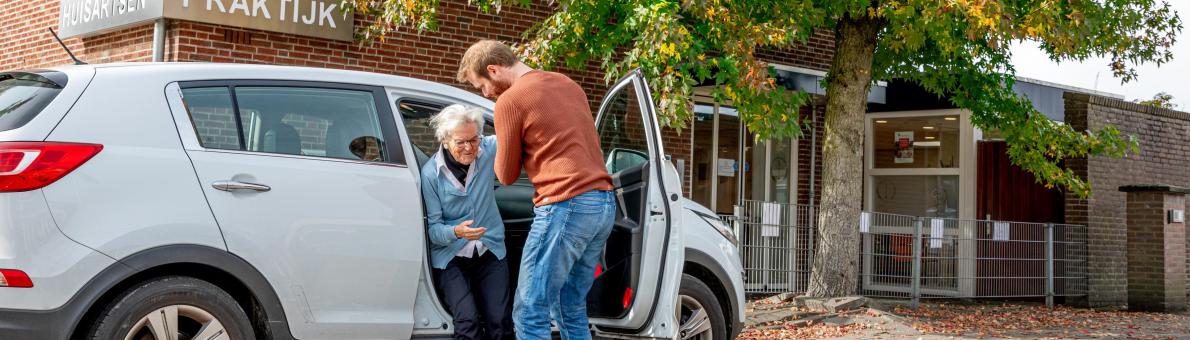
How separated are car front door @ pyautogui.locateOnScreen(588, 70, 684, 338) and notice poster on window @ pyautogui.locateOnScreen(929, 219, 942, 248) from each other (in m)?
8.57

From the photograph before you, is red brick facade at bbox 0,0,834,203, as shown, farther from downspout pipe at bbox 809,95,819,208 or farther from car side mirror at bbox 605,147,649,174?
car side mirror at bbox 605,147,649,174

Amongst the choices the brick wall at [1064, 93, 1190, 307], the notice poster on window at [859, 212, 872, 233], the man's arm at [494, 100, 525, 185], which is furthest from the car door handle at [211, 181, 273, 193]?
the brick wall at [1064, 93, 1190, 307]

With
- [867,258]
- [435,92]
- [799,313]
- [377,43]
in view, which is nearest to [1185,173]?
[867,258]

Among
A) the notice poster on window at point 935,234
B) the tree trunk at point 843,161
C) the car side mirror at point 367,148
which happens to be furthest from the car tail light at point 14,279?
the notice poster on window at point 935,234

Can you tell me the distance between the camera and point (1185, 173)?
16781 millimetres

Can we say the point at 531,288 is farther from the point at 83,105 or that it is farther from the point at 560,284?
the point at 83,105

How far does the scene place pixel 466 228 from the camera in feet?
16.6

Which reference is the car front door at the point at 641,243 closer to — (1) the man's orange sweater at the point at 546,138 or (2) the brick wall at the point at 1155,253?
(1) the man's orange sweater at the point at 546,138

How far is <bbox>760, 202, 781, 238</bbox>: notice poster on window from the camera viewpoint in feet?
42.4

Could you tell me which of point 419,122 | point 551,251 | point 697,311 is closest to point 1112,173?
point 697,311

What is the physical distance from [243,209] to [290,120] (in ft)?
1.69

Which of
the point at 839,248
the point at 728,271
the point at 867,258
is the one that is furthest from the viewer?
the point at 867,258

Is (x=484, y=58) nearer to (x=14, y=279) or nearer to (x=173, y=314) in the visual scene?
(x=173, y=314)

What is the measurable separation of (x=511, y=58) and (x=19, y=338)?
2.17m
